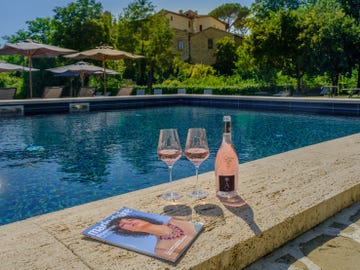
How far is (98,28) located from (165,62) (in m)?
5.42

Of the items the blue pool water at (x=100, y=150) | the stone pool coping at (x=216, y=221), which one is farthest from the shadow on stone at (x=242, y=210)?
the blue pool water at (x=100, y=150)

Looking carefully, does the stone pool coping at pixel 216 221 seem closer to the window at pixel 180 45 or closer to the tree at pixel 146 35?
the tree at pixel 146 35

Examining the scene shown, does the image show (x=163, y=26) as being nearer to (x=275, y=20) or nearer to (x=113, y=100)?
(x=275, y=20)

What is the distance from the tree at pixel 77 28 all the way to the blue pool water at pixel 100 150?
14.5 m

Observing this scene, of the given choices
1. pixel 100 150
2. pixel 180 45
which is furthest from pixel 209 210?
pixel 180 45

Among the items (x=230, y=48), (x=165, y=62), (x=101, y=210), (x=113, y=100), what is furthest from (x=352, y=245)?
(x=230, y=48)

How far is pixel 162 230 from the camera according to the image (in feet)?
4.48

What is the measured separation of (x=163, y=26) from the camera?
2555 centimetres

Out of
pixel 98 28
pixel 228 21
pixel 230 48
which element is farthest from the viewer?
pixel 228 21

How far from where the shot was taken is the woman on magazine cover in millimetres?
1242

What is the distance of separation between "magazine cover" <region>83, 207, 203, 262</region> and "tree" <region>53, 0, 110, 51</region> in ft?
82.6

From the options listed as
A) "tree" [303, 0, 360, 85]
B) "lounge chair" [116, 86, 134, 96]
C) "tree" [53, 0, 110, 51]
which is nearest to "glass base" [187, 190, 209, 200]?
"lounge chair" [116, 86, 134, 96]

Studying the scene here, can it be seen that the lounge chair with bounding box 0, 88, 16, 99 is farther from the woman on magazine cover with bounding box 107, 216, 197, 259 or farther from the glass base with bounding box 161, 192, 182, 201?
the woman on magazine cover with bounding box 107, 216, 197, 259

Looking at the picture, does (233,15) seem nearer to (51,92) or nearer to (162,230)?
(51,92)
